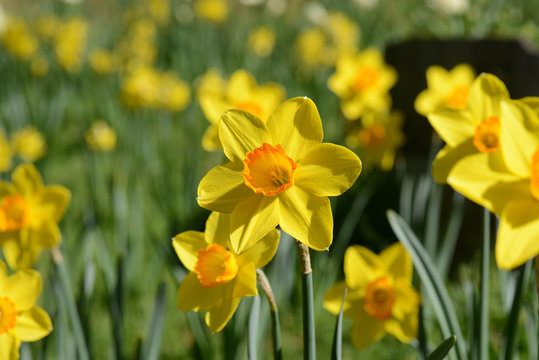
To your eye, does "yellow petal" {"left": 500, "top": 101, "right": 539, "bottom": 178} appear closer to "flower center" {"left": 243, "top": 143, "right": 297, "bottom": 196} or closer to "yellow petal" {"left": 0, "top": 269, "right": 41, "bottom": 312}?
"flower center" {"left": 243, "top": 143, "right": 297, "bottom": 196}

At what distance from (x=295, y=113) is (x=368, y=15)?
5.51 meters

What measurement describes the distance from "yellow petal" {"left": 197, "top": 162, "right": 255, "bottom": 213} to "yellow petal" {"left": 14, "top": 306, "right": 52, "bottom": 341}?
16.6 inches

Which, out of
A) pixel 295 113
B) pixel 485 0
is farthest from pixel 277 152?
pixel 485 0

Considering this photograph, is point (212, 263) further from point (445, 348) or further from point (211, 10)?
point (211, 10)

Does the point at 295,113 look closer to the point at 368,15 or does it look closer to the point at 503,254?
the point at 503,254

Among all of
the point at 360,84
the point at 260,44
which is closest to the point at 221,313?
the point at 360,84

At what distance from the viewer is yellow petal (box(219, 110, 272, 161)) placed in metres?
0.71

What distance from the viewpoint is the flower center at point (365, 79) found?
2139 millimetres

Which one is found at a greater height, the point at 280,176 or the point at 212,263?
the point at 280,176

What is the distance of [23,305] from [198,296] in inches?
13.2

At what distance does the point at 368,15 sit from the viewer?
227 inches

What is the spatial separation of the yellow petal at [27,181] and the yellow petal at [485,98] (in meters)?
0.92

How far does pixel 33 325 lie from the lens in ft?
2.90

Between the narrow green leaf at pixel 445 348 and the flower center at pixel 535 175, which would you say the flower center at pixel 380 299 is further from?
the flower center at pixel 535 175
